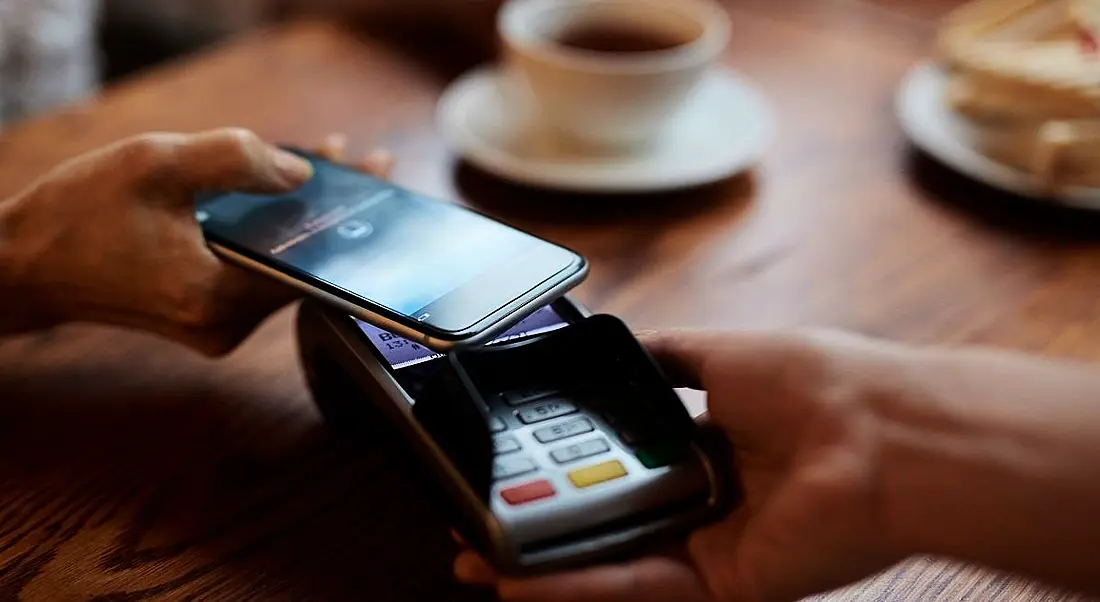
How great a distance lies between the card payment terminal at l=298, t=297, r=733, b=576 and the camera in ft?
1.25

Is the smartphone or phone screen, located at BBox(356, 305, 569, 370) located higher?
the smartphone

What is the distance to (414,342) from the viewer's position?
0.45 metres

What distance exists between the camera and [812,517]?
373 millimetres

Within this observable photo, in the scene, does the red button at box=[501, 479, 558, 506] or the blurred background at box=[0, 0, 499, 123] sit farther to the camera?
the blurred background at box=[0, 0, 499, 123]

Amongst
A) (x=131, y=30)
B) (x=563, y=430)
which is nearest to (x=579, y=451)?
(x=563, y=430)

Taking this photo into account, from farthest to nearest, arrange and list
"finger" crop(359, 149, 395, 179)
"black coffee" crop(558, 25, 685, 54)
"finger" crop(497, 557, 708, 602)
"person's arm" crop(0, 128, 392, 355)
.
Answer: "black coffee" crop(558, 25, 685, 54) < "finger" crop(359, 149, 395, 179) < "person's arm" crop(0, 128, 392, 355) < "finger" crop(497, 557, 708, 602)

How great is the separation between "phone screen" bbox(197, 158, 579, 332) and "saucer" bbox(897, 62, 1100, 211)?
0.35 m

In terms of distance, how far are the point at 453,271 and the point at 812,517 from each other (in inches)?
7.4

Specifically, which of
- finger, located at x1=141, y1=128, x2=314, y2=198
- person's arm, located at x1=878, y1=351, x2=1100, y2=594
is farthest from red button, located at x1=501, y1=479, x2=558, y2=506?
finger, located at x1=141, y1=128, x2=314, y2=198

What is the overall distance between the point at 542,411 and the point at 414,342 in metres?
0.06

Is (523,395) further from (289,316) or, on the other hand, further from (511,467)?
(289,316)

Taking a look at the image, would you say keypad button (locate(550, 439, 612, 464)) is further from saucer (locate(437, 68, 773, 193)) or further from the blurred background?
the blurred background

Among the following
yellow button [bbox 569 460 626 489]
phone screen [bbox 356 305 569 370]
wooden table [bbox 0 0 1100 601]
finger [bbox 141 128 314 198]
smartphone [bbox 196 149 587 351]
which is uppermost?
finger [bbox 141 128 314 198]

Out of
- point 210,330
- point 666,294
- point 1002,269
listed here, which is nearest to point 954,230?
point 1002,269
